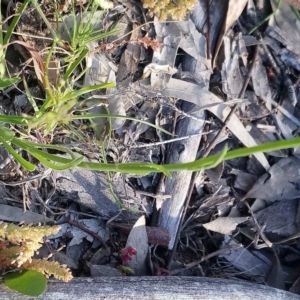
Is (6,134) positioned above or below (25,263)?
above

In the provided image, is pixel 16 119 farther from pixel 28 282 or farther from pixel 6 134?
pixel 28 282

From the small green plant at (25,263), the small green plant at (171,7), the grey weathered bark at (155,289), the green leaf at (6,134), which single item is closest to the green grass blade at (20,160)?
the green leaf at (6,134)

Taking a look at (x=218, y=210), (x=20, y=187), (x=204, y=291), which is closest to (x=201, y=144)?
(x=218, y=210)

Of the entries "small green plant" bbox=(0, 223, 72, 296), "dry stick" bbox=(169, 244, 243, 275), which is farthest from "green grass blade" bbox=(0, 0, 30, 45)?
"dry stick" bbox=(169, 244, 243, 275)

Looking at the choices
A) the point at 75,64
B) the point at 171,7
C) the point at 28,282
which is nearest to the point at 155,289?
the point at 28,282

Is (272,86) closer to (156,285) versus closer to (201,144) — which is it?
(201,144)

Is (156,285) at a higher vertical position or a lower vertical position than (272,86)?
lower

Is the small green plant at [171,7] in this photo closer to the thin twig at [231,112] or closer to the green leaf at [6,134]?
the thin twig at [231,112]
